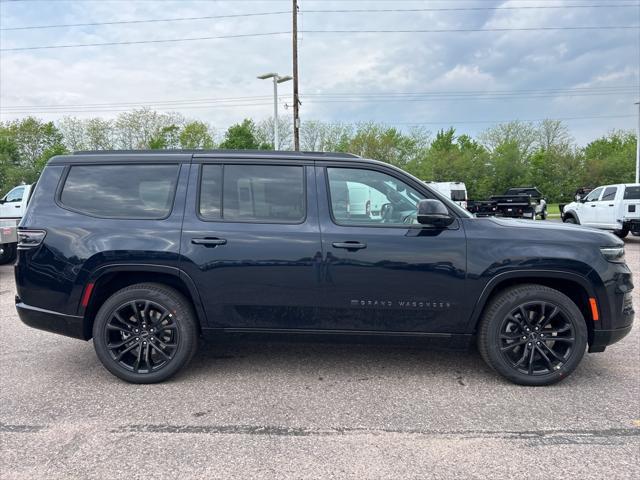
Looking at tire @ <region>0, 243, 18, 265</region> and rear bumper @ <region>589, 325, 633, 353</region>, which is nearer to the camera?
rear bumper @ <region>589, 325, 633, 353</region>

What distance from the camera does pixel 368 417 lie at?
10.3ft

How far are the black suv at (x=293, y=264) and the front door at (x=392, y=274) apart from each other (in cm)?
1

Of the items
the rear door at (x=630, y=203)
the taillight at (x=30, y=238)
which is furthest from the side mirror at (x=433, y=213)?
the rear door at (x=630, y=203)

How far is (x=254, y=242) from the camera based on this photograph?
356cm

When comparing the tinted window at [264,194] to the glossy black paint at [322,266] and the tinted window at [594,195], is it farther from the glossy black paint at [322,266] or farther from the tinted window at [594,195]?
the tinted window at [594,195]

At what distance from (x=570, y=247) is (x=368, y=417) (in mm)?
2063

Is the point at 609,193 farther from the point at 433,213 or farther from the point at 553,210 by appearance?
the point at 553,210

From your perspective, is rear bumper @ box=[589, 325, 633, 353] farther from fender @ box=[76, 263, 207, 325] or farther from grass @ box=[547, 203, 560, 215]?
grass @ box=[547, 203, 560, 215]

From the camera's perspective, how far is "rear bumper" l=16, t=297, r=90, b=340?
3.66 metres

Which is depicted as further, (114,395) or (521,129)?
(521,129)

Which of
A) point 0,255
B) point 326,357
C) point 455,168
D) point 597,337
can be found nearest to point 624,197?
point 597,337

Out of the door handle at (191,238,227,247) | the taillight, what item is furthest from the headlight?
the taillight

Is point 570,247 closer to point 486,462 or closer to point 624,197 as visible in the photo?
point 486,462

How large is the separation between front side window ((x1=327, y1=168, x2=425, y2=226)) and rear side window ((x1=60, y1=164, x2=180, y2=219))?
137cm
